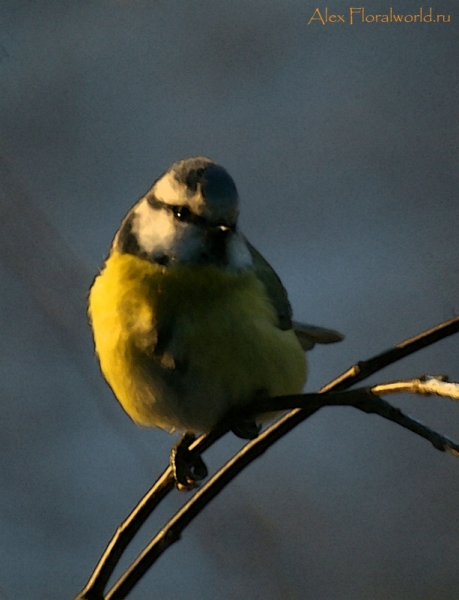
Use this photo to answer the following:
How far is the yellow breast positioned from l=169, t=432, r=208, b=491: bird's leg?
64 mm

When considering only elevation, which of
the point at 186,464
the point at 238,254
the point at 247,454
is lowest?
the point at 186,464

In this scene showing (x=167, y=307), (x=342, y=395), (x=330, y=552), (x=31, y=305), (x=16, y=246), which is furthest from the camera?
(x=31, y=305)

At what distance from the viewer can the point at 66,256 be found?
4.15 feet

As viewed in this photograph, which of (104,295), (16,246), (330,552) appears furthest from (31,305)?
(104,295)

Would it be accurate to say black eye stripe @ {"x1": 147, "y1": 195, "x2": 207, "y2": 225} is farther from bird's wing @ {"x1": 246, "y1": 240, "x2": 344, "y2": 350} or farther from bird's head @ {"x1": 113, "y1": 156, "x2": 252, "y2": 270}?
bird's wing @ {"x1": 246, "y1": 240, "x2": 344, "y2": 350}

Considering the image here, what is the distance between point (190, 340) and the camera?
2.95ft

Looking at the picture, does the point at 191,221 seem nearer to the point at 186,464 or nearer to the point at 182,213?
the point at 182,213

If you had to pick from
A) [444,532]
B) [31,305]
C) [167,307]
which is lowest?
[444,532]

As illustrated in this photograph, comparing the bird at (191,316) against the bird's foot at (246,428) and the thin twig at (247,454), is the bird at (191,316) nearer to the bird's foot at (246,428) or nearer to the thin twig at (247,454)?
the bird's foot at (246,428)

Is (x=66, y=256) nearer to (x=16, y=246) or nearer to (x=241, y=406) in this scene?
(x=16, y=246)

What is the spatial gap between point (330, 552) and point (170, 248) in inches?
35.0

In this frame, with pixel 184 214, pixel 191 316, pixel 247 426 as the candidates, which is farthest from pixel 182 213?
pixel 247 426

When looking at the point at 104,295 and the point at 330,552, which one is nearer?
the point at 104,295

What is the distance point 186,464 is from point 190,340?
22cm
